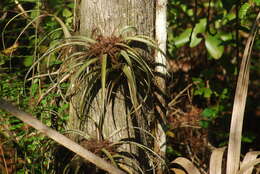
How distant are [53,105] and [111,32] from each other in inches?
20.4

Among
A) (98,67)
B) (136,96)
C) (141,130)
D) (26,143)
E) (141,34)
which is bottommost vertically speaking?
(26,143)

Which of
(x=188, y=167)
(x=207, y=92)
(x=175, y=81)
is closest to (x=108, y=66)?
(x=188, y=167)

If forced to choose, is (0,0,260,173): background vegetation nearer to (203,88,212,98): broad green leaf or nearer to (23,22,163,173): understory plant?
A: (203,88,212,98): broad green leaf

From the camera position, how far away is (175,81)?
338 centimetres

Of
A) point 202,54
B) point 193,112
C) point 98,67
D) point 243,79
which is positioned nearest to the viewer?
point 98,67

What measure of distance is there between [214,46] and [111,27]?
1300 mm

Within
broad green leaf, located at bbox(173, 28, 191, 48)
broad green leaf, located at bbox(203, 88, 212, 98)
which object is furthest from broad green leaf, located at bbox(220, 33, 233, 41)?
broad green leaf, located at bbox(203, 88, 212, 98)

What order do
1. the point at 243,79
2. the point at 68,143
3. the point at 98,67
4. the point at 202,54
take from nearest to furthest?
the point at 68,143
the point at 98,67
the point at 243,79
the point at 202,54

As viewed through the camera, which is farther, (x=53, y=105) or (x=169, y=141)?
(x=169, y=141)

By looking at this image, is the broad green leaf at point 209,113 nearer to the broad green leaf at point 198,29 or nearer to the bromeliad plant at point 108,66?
the broad green leaf at point 198,29

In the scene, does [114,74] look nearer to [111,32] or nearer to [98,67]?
[98,67]

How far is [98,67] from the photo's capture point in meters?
1.60

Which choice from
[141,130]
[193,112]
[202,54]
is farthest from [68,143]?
[202,54]

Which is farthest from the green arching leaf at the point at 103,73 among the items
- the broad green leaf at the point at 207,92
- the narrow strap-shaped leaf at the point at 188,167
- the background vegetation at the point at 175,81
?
the broad green leaf at the point at 207,92
